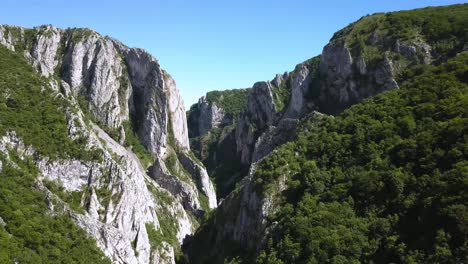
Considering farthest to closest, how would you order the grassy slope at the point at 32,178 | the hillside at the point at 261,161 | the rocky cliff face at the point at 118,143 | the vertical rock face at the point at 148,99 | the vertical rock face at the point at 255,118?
the vertical rock face at the point at 255,118
the vertical rock face at the point at 148,99
the rocky cliff face at the point at 118,143
the grassy slope at the point at 32,178
the hillside at the point at 261,161

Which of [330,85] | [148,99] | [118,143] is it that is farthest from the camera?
[148,99]

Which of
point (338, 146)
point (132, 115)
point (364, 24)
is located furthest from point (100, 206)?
point (364, 24)

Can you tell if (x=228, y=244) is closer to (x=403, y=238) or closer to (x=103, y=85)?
(x=403, y=238)

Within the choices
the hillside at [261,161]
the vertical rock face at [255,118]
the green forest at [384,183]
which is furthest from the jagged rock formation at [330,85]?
the vertical rock face at [255,118]

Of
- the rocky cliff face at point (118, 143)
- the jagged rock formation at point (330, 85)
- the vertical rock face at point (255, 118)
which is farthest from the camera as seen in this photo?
the vertical rock face at point (255, 118)

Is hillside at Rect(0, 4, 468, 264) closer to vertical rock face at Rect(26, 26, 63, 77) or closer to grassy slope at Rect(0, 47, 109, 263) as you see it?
grassy slope at Rect(0, 47, 109, 263)

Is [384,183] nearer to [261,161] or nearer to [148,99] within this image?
[261,161]

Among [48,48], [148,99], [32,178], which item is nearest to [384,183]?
[32,178]

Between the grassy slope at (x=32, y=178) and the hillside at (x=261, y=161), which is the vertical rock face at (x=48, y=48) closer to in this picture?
the hillside at (x=261, y=161)
